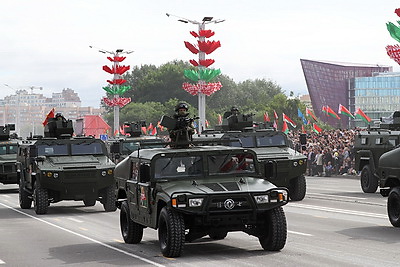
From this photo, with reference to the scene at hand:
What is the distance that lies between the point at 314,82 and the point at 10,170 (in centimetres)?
12656

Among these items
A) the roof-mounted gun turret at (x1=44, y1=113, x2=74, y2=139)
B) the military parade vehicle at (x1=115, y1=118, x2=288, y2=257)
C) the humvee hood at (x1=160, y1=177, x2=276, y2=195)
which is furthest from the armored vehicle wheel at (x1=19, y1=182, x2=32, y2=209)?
the humvee hood at (x1=160, y1=177, x2=276, y2=195)

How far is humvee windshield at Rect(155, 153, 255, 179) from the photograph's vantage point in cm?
1528

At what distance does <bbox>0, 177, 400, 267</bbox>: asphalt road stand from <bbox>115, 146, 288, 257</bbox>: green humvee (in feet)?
1.31

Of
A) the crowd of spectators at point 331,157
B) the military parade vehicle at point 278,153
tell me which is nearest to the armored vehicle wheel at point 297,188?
the military parade vehicle at point 278,153

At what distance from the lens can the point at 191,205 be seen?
14.2m

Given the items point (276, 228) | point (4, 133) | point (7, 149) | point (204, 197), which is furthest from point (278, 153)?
point (4, 133)

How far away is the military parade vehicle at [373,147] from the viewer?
3145 centimetres

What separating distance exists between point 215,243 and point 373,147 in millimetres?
16034

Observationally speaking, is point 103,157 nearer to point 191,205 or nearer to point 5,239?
point 5,239

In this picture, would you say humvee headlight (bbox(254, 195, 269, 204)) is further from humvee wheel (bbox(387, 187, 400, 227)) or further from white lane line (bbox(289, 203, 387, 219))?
white lane line (bbox(289, 203, 387, 219))

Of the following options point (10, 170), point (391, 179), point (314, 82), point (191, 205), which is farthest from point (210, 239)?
point (314, 82)

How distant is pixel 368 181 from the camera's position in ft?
105

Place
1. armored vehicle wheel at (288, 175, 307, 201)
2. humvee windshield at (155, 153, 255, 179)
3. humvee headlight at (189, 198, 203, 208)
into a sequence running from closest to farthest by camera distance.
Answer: humvee headlight at (189, 198, 203, 208) → humvee windshield at (155, 153, 255, 179) → armored vehicle wheel at (288, 175, 307, 201)

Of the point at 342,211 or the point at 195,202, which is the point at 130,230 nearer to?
the point at 195,202
